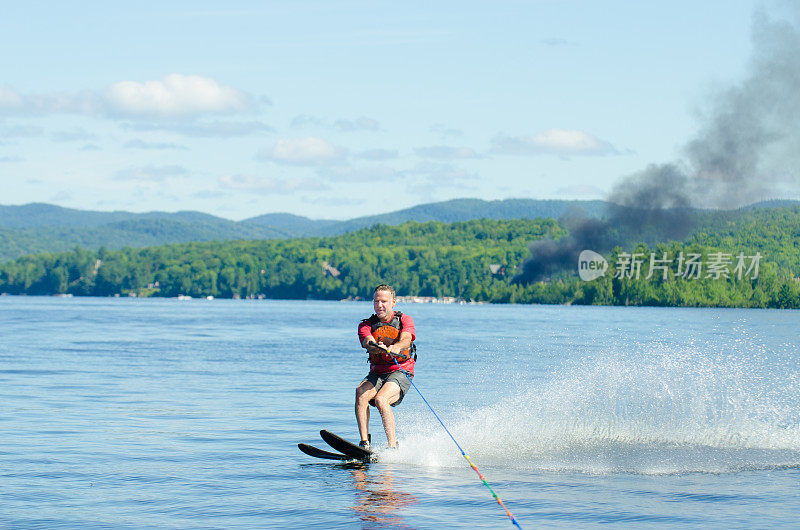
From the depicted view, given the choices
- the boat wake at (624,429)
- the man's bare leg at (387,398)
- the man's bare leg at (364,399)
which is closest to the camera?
the man's bare leg at (387,398)

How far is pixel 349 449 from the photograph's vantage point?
13.0 meters

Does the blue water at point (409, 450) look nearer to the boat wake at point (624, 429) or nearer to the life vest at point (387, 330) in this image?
the boat wake at point (624, 429)

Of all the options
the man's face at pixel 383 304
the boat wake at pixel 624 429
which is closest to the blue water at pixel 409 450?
the boat wake at pixel 624 429

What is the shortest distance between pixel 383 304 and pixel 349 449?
2.08 m

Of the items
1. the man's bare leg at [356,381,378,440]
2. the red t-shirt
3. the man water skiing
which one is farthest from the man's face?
the man's bare leg at [356,381,378,440]

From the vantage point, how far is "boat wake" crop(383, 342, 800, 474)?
1345 centimetres

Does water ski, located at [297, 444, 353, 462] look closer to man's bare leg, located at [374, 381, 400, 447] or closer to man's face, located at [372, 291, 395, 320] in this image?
man's bare leg, located at [374, 381, 400, 447]

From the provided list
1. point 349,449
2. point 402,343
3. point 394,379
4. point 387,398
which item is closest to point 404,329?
point 402,343

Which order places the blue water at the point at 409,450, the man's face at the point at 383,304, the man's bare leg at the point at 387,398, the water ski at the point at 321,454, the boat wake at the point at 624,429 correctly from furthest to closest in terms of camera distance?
the boat wake at the point at 624,429 < the water ski at the point at 321,454 < the man's bare leg at the point at 387,398 < the man's face at the point at 383,304 < the blue water at the point at 409,450

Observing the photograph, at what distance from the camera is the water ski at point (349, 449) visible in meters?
12.8

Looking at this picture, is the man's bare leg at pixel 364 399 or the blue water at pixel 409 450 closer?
the blue water at pixel 409 450

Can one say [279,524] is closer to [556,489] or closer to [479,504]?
[479,504]

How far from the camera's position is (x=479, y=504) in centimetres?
1080

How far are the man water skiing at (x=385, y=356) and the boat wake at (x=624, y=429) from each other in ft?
3.20
